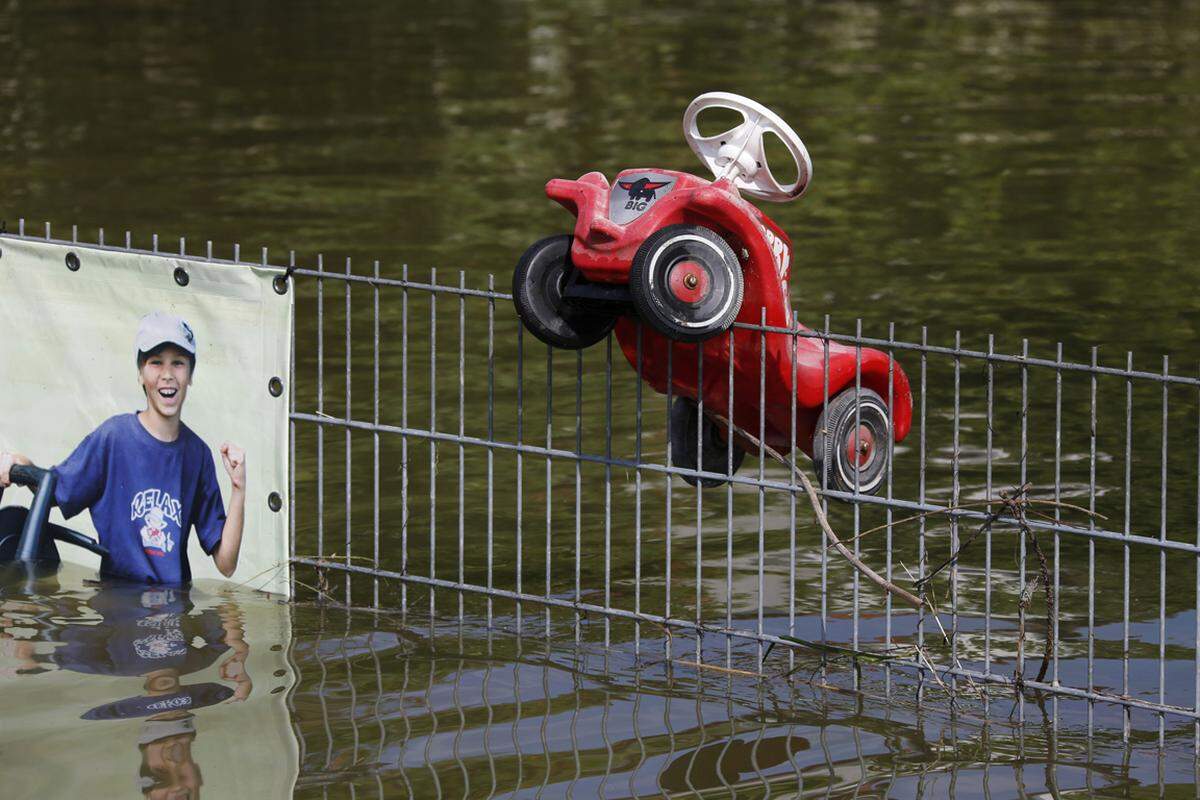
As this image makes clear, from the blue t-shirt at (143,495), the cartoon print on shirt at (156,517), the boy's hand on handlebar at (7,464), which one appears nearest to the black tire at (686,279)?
the blue t-shirt at (143,495)

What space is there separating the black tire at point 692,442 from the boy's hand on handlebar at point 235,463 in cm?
198

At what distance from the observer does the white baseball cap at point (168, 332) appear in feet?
28.9

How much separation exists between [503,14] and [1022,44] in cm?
997

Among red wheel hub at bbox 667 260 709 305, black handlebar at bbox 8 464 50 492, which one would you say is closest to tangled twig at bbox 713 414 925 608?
red wheel hub at bbox 667 260 709 305

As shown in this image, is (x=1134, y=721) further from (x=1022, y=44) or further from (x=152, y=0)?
(x=152, y=0)

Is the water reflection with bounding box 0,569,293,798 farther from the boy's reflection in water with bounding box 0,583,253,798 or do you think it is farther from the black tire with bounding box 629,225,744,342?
the black tire with bounding box 629,225,744,342

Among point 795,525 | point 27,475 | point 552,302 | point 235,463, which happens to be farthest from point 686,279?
point 27,475

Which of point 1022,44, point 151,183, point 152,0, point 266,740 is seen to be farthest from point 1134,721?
point 152,0

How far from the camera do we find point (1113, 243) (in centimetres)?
1780

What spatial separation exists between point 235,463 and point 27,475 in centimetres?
118

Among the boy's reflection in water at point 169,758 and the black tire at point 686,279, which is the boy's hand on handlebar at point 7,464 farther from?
the black tire at point 686,279

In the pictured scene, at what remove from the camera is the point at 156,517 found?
29.6 feet

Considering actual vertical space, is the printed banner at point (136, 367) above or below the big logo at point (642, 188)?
below

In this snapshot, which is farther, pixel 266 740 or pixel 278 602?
pixel 278 602
